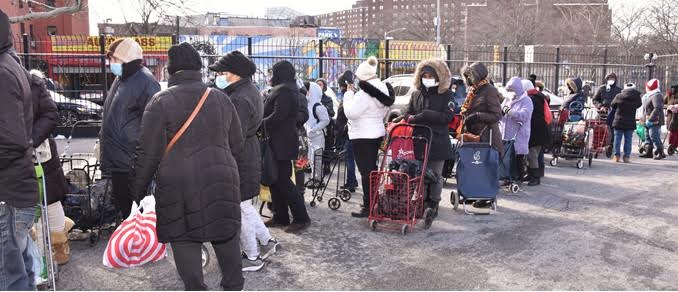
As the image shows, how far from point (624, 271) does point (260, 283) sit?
3.21 metres

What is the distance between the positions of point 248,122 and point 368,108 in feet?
6.51

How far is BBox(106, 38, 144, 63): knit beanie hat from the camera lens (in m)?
5.40

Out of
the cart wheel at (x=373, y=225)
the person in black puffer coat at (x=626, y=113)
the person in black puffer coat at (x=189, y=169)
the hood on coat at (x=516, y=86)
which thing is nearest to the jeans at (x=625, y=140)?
the person in black puffer coat at (x=626, y=113)

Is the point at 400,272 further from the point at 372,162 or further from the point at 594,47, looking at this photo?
the point at 594,47

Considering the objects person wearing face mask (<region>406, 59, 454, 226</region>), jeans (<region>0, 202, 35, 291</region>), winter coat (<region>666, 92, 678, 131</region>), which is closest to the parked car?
person wearing face mask (<region>406, 59, 454, 226</region>)

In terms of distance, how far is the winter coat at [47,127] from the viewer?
4.46 metres

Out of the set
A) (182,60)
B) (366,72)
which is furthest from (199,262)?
(366,72)

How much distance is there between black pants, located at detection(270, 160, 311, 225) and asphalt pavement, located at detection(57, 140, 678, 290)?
210 millimetres

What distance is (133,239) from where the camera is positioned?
5043 millimetres

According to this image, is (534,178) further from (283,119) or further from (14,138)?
(14,138)

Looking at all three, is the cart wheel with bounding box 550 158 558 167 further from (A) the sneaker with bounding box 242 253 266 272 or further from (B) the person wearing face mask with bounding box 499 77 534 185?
(A) the sneaker with bounding box 242 253 266 272

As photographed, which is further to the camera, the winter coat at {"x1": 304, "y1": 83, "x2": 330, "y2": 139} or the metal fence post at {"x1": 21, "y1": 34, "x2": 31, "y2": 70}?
the metal fence post at {"x1": 21, "y1": 34, "x2": 31, "y2": 70}

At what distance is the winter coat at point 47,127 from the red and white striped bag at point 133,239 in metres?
0.58

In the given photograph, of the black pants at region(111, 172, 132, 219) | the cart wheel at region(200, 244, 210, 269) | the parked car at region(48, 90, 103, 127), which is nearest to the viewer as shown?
the cart wheel at region(200, 244, 210, 269)
